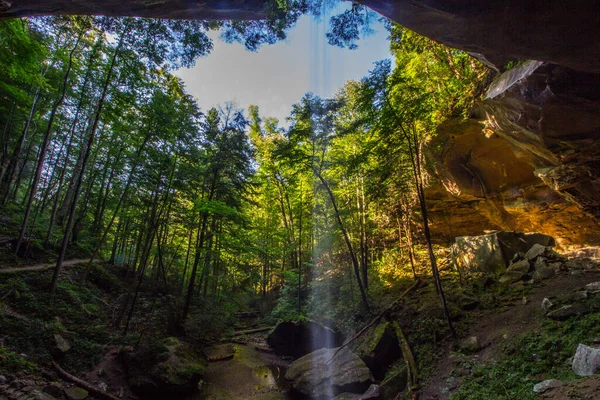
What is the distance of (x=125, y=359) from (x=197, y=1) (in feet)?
32.4

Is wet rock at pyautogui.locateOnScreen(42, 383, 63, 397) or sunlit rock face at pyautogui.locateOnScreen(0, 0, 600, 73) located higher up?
sunlit rock face at pyautogui.locateOnScreen(0, 0, 600, 73)

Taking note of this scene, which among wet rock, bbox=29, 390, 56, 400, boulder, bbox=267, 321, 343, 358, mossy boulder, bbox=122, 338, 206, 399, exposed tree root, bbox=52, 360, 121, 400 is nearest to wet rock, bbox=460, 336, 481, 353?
boulder, bbox=267, 321, 343, 358

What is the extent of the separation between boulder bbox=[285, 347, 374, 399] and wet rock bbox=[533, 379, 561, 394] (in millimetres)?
3954

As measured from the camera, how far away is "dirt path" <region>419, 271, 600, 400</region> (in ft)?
17.9

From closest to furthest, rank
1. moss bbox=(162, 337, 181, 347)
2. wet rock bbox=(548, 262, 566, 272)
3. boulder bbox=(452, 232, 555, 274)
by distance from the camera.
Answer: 1. moss bbox=(162, 337, 181, 347)
2. wet rock bbox=(548, 262, 566, 272)
3. boulder bbox=(452, 232, 555, 274)

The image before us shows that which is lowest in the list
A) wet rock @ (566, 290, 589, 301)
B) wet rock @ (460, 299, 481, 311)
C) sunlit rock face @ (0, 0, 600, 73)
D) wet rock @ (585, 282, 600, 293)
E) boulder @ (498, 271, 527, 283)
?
wet rock @ (460, 299, 481, 311)

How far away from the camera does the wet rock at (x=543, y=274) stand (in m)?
8.07

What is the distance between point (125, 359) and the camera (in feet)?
23.6

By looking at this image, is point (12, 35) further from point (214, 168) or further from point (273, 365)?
point (273, 365)

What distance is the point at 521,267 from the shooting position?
8.96 m

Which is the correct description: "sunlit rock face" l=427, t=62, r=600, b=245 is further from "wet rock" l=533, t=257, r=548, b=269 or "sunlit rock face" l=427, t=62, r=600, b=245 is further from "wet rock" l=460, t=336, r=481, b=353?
"wet rock" l=460, t=336, r=481, b=353

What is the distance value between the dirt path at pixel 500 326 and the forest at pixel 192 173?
66cm

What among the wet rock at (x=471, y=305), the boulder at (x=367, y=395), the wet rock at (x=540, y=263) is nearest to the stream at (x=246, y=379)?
the boulder at (x=367, y=395)

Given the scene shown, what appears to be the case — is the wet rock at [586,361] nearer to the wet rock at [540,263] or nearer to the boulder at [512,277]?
the boulder at [512,277]
